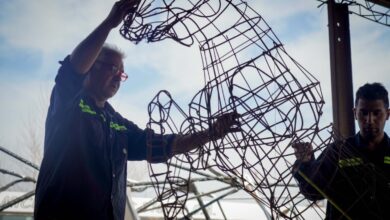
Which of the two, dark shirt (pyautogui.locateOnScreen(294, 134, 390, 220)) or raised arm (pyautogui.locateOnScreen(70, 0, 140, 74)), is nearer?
raised arm (pyautogui.locateOnScreen(70, 0, 140, 74))

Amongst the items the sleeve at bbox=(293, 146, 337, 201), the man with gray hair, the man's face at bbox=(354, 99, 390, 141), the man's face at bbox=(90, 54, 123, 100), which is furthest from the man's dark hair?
the man's face at bbox=(90, 54, 123, 100)

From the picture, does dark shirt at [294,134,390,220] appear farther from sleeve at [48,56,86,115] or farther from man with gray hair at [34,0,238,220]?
sleeve at [48,56,86,115]

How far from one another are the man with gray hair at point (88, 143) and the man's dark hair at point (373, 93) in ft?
3.22

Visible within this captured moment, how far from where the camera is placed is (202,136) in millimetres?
1095

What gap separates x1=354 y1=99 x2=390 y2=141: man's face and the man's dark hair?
0.07ft

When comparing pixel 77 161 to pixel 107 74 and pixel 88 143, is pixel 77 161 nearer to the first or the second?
pixel 88 143

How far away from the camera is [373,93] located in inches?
72.4

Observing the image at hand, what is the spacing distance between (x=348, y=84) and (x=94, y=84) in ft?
8.94

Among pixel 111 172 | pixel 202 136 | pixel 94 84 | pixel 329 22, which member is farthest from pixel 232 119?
pixel 329 22

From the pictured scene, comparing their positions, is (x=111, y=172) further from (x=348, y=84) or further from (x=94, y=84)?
(x=348, y=84)

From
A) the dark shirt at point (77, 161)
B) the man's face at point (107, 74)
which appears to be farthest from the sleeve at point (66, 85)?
the man's face at point (107, 74)

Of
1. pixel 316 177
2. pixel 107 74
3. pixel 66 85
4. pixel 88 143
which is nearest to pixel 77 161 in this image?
pixel 88 143

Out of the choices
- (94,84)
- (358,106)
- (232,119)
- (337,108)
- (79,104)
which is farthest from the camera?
(337,108)

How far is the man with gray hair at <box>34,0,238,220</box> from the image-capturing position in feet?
4.40
